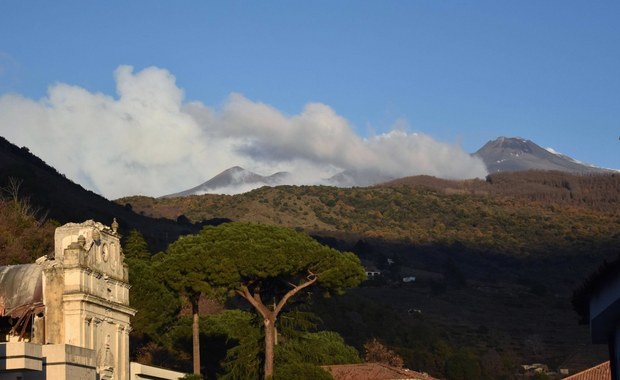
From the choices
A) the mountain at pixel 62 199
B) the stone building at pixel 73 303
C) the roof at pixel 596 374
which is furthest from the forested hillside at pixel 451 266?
the stone building at pixel 73 303

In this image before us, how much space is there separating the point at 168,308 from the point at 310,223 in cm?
12062

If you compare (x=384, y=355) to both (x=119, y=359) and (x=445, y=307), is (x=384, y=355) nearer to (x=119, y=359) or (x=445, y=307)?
(x=119, y=359)

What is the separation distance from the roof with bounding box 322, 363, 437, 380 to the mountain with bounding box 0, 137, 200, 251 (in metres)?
31.4

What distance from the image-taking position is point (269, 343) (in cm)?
5434

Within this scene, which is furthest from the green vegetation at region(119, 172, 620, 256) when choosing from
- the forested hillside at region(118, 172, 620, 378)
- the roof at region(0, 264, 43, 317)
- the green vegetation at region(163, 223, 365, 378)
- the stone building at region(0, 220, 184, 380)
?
the roof at region(0, 264, 43, 317)

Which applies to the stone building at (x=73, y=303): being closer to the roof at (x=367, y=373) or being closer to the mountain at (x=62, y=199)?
the roof at (x=367, y=373)

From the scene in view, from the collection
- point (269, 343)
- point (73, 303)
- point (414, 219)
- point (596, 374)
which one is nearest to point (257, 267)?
point (269, 343)

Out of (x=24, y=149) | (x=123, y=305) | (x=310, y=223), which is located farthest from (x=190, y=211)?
(x=123, y=305)

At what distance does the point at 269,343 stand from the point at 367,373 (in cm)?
761

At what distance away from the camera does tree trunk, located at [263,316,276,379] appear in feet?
177

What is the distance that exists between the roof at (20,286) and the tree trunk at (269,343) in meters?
12.6

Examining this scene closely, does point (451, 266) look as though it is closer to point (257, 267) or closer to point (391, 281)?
point (391, 281)

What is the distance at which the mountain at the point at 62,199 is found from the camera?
9656 cm

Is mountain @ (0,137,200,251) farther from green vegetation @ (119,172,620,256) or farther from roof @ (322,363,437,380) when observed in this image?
green vegetation @ (119,172,620,256)
